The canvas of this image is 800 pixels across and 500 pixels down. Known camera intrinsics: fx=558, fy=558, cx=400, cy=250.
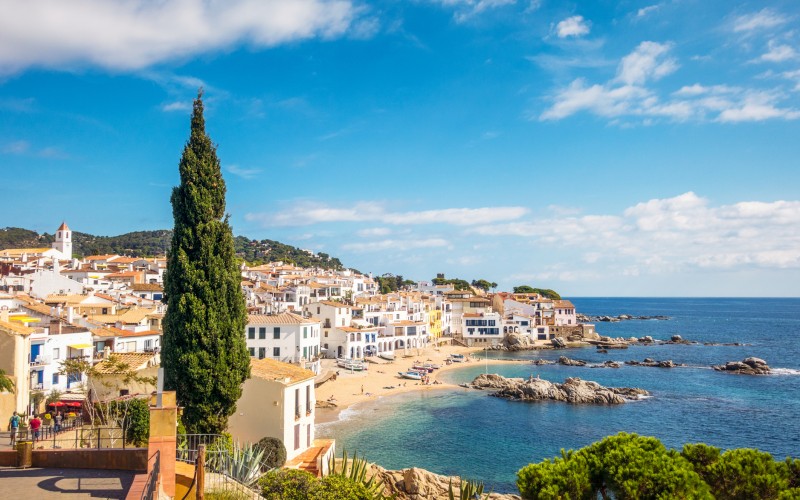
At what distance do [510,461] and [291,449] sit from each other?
1912 centimetres

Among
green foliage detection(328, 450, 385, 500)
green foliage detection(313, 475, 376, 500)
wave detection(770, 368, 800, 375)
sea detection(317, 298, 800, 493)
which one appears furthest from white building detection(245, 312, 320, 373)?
wave detection(770, 368, 800, 375)

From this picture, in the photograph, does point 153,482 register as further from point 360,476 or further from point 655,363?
point 655,363

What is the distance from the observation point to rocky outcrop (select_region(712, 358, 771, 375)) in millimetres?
81188

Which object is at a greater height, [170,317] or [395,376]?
[170,317]

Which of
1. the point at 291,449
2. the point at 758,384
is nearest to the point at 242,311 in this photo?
the point at 291,449

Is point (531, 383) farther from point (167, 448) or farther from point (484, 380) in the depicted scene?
point (167, 448)

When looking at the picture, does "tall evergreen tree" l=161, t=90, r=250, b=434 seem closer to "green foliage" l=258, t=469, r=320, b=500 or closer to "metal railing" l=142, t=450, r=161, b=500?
"green foliage" l=258, t=469, r=320, b=500

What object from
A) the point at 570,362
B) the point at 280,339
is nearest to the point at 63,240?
the point at 280,339

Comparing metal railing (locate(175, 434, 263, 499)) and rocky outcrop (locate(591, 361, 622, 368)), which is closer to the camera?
metal railing (locate(175, 434, 263, 499))

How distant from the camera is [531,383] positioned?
63.1 meters

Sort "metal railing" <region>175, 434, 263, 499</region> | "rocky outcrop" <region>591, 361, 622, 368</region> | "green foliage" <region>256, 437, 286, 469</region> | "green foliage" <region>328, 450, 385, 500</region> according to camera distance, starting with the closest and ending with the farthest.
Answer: "metal railing" <region>175, 434, 263, 499</region>
"green foliage" <region>328, 450, 385, 500</region>
"green foliage" <region>256, 437, 286, 469</region>
"rocky outcrop" <region>591, 361, 622, 368</region>

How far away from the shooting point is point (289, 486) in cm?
1622

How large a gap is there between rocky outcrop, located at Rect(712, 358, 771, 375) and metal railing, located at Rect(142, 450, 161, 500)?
292 ft

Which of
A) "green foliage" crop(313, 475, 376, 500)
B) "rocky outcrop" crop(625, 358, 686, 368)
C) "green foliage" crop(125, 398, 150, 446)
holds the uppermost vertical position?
"green foliage" crop(125, 398, 150, 446)
